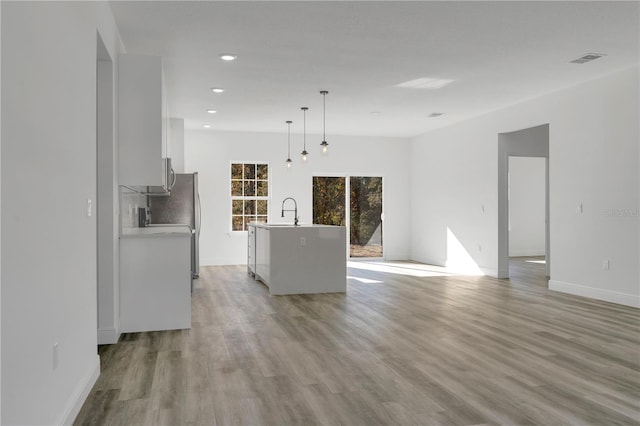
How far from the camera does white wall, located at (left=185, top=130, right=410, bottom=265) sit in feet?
32.7

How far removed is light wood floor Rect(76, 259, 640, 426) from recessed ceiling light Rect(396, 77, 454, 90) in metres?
2.61

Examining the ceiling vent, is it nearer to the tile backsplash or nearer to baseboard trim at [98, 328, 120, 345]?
the tile backsplash

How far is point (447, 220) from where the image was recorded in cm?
963

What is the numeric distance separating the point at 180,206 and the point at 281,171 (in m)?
2.96

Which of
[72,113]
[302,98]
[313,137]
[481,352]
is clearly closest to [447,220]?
[313,137]

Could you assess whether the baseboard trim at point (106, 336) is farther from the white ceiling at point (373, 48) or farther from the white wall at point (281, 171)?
the white wall at point (281, 171)

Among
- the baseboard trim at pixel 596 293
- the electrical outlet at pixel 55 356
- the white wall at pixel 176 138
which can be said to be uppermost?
the white wall at pixel 176 138

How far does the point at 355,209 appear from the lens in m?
11.0

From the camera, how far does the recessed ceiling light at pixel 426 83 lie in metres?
6.24

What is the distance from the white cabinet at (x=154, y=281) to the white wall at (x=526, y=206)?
30.3 ft

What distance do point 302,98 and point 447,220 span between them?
3947mm

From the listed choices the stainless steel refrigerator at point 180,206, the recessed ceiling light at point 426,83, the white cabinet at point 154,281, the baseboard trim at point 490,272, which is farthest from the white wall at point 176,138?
the baseboard trim at point 490,272

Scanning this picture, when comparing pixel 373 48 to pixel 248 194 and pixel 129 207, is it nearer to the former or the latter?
pixel 129 207

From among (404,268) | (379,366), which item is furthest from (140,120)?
(404,268)
